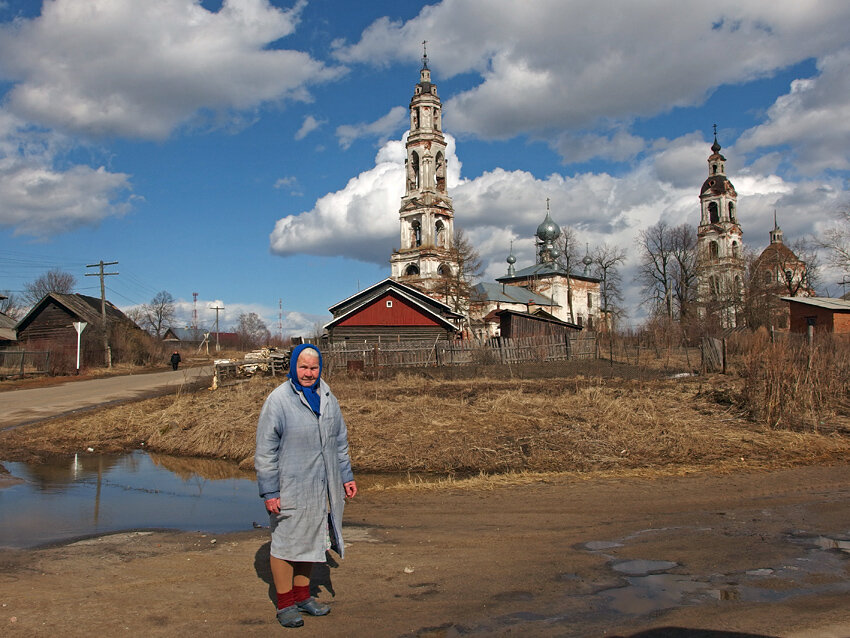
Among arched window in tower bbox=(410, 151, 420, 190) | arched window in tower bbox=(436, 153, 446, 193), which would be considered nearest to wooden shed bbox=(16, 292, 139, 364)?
arched window in tower bbox=(410, 151, 420, 190)

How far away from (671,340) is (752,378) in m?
24.7

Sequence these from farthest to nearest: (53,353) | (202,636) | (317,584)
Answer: (53,353)
(317,584)
(202,636)

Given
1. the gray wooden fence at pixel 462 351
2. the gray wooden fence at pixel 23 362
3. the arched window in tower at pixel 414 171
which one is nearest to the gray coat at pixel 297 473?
the gray wooden fence at pixel 462 351

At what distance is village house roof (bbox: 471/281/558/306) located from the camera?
232 feet

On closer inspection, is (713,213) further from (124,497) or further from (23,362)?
(124,497)

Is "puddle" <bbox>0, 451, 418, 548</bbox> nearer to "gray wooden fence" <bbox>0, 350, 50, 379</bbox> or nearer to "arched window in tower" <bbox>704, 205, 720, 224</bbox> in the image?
"gray wooden fence" <bbox>0, 350, 50, 379</bbox>

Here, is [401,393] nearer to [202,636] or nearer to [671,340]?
[202,636]

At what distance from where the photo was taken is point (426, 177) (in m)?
65.4

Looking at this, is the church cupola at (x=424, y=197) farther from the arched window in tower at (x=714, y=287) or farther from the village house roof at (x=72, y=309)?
the village house roof at (x=72, y=309)

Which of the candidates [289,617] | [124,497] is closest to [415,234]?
[124,497]

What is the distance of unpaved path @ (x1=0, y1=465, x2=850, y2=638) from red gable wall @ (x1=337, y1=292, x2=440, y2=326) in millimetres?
Result: 32340

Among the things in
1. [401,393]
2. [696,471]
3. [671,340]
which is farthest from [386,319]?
[696,471]

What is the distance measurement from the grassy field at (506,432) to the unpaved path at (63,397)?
1896 millimetres

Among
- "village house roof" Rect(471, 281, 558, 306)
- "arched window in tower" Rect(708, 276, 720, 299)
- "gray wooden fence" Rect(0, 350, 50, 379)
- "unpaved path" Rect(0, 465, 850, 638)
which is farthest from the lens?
"village house roof" Rect(471, 281, 558, 306)
